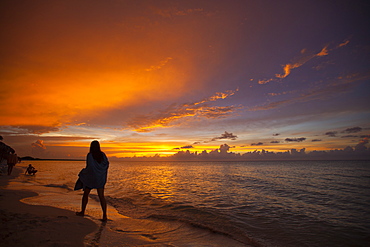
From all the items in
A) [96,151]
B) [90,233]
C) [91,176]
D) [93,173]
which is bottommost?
[90,233]

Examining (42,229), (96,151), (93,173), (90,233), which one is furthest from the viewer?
(96,151)

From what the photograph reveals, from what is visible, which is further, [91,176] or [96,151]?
[96,151]

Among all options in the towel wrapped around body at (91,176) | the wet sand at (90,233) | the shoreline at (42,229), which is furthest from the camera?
the towel wrapped around body at (91,176)

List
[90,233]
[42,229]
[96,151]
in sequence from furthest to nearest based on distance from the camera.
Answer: [96,151] → [90,233] → [42,229]

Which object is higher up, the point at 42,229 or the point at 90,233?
the point at 42,229

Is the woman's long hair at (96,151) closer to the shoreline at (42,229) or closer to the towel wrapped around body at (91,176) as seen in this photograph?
the towel wrapped around body at (91,176)

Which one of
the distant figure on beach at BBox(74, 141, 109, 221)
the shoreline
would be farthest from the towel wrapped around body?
the shoreline

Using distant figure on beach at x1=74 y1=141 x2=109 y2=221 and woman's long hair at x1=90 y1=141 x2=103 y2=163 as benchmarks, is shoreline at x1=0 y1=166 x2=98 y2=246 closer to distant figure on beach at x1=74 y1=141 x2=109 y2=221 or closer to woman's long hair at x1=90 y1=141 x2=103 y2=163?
distant figure on beach at x1=74 y1=141 x2=109 y2=221

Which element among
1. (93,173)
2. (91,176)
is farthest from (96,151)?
(91,176)

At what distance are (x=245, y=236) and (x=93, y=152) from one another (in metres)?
6.56

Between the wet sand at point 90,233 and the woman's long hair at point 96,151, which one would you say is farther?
the woman's long hair at point 96,151

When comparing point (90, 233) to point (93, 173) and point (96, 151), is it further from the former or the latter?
point (96, 151)

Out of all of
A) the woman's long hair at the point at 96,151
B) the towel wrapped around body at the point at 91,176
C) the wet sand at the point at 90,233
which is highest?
the woman's long hair at the point at 96,151

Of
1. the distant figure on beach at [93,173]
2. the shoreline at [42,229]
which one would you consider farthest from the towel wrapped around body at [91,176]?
the shoreline at [42,229]
